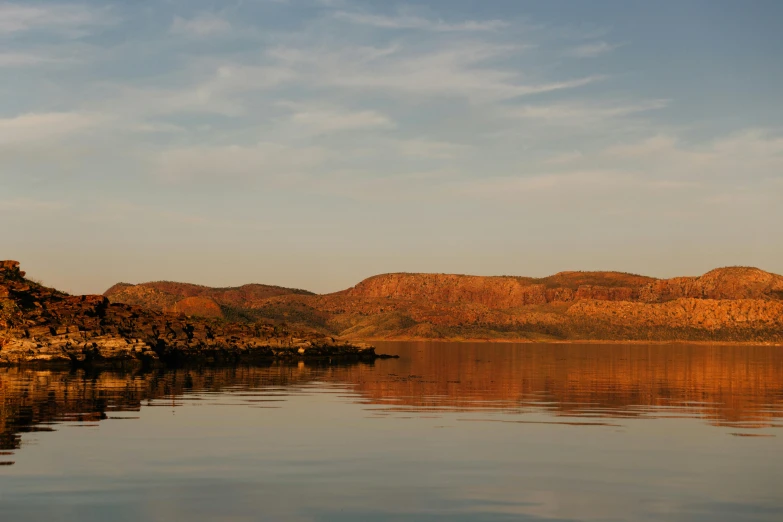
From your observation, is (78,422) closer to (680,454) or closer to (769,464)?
(680,454)

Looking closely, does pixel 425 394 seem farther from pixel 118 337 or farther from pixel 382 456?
pixel 118 337

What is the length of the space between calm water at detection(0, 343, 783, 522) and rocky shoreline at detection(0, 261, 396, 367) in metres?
23.5

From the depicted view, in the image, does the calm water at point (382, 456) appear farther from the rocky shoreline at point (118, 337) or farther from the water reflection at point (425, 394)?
the rocky shoreline at point (118, 337)

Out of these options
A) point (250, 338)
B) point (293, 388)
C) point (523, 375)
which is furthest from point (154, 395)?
point (250, 338)

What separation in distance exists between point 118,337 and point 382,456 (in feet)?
163

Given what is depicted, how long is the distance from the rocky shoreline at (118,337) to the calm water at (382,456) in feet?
77.0

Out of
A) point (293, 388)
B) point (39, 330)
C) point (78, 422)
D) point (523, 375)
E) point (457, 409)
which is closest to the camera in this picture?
point (78, 422)

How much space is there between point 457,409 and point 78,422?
44.1 feet

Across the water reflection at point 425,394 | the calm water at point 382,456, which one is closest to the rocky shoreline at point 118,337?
the water reflection at point 425,394

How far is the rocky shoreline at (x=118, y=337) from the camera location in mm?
61719

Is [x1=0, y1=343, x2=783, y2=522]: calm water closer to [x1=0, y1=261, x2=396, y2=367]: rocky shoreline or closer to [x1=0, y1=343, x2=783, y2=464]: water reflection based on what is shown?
[x1=0, y1=343, x2=783, y2=464]: water reflection

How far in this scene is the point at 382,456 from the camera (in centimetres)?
2033

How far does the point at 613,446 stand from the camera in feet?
73.0

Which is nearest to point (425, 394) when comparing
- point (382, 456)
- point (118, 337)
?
point (382, 456)
